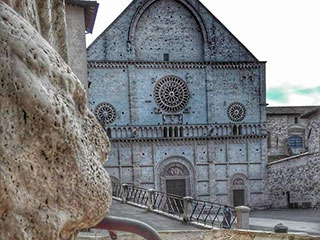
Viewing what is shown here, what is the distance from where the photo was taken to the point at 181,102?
98.4ft

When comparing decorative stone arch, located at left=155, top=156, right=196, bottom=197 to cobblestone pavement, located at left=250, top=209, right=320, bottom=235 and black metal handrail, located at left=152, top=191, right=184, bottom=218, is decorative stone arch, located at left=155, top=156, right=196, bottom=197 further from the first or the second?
black metal handrail, located at left=152, top=191, right=184, bottom=218

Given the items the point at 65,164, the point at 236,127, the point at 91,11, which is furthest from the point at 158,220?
the point at 236,127

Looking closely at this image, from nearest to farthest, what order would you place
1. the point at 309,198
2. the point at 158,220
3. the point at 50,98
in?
the point at 50,98 → the point at 158,220 → the point at 309,198

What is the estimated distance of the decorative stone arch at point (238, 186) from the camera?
97.1 feet

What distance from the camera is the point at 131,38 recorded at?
29.1 meters

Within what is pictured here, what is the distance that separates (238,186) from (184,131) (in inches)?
202

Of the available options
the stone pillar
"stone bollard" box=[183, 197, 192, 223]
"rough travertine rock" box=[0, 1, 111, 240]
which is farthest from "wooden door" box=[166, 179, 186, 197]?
"rough travertine rock" box=[0, 1, 111, 240]

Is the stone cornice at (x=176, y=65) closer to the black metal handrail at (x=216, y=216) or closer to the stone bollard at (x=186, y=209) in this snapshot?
the black metal handrail at (x=216, y=216)

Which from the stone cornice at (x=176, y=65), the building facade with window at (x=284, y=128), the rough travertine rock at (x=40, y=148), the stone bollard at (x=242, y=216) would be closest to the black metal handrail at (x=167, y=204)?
the stone bollard at (x=242, y=216)

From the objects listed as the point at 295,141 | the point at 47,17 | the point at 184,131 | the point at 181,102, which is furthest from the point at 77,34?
the point at 295,141

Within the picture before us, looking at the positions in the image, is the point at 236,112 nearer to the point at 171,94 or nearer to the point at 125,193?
the point at 171,94

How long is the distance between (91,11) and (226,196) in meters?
18.9

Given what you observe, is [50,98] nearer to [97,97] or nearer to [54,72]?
[54,72]

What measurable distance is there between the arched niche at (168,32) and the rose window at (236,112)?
3905 mm
